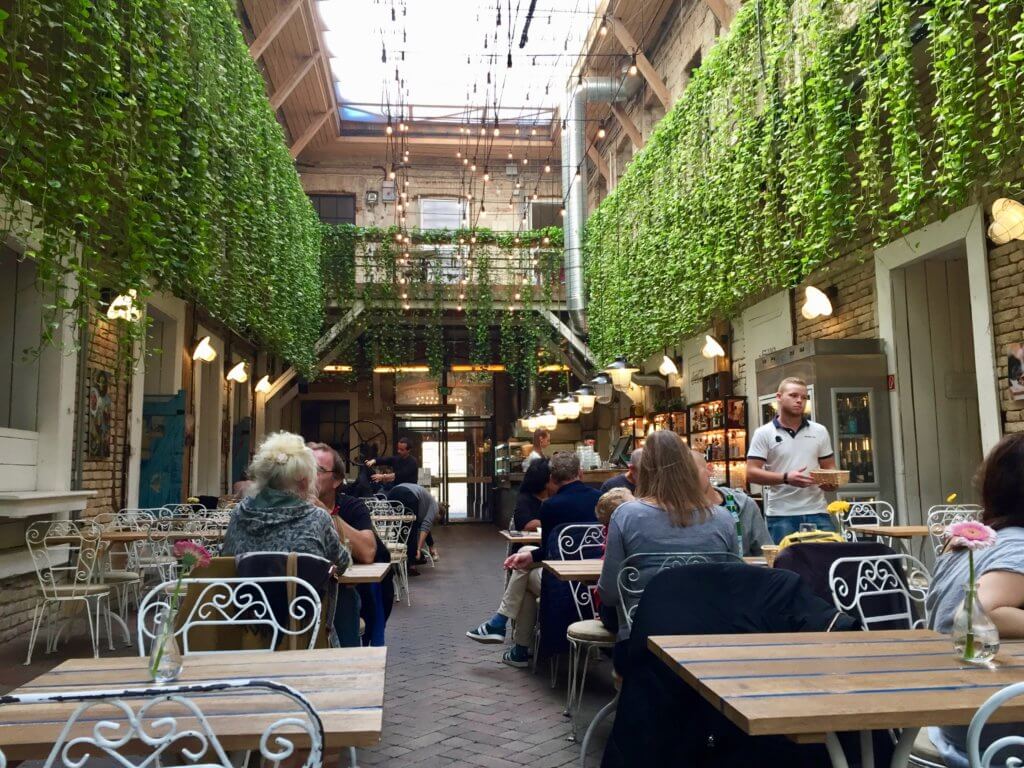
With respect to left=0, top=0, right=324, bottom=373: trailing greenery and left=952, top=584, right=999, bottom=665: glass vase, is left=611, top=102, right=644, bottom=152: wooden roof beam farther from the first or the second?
left=952, top=584, right=999, bottom=665: glass vase

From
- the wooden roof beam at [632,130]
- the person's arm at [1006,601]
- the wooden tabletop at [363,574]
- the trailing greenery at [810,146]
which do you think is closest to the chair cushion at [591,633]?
the wooden tabletop at [363,574]

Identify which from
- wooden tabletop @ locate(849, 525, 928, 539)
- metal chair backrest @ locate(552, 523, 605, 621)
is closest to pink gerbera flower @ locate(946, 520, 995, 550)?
metal chair backrest @ locate(552, 523, 605, 621)

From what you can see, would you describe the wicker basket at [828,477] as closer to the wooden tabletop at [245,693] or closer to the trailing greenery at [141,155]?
the wooden tabletop at [245,693]

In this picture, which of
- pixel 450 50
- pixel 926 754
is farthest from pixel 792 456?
pixel 450 50

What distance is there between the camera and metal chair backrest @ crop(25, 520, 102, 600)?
565 centimetres

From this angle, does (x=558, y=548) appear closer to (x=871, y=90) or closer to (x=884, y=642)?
(x=884, y=642)

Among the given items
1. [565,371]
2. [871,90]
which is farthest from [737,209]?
[565,371]

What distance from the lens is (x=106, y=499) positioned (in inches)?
332

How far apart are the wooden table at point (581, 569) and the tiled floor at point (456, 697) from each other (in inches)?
29.1

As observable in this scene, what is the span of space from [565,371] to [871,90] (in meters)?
11.0

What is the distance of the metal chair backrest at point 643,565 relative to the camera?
2.99 m

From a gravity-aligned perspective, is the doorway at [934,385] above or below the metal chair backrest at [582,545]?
above

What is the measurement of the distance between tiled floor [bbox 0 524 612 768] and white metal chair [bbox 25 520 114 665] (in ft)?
0.73

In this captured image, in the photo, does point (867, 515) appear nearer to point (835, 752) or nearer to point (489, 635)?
point (489, 635)
